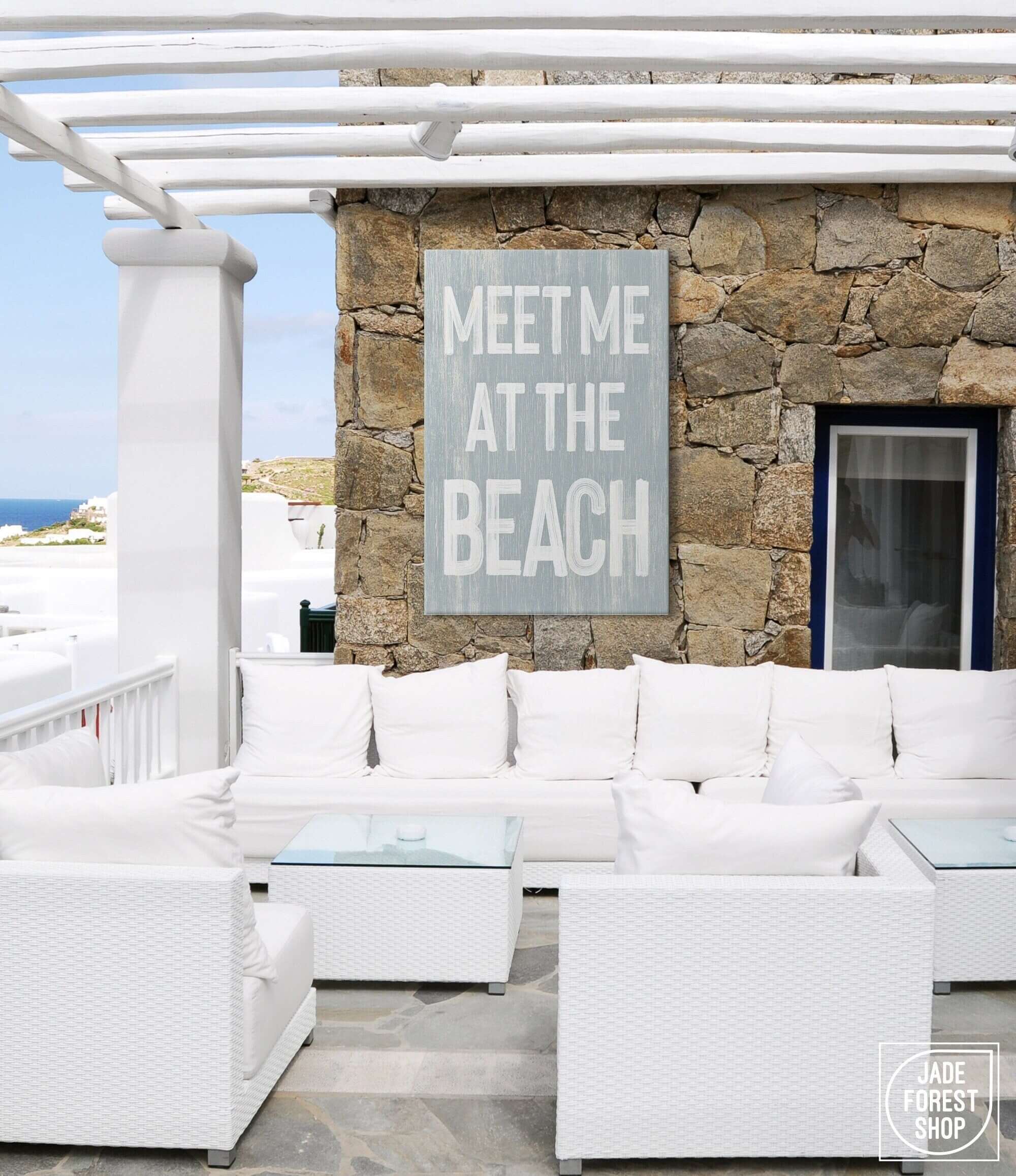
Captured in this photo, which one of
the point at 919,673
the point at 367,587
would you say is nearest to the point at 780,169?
the point at 919,673

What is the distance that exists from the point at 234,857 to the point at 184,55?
225 centimetres

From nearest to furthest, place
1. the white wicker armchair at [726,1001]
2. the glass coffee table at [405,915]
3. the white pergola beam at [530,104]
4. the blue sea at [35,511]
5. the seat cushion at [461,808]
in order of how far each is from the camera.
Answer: the white wicker armchair at [726,1001] → the glass coffee table at [405,915] → the white pergola beam at [530,104] → the seat cushion at [461,808] → the blue sea at [35,511]

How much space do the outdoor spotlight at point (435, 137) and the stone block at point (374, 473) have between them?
5.11ft

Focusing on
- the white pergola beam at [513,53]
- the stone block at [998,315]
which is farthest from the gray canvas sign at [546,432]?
the white pergola beam at [513,53]

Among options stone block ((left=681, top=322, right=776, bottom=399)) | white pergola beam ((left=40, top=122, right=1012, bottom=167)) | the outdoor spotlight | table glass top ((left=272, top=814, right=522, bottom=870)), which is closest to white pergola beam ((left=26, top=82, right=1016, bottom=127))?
the outdoor spotlight

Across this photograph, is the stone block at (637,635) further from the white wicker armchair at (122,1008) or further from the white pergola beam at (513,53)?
the white wicker armchair at (122,1008)

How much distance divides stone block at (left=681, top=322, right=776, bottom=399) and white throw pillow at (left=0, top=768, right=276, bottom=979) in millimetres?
3213

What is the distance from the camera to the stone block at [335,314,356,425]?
5.14 metres

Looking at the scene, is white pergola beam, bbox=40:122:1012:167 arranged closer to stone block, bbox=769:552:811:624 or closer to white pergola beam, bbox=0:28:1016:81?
white pergola beam, bbox=0:28:1016:81

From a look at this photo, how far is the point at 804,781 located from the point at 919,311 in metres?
2.85

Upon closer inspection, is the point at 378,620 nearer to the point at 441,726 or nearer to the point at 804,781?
the point at 441,726

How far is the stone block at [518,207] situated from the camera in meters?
5.07

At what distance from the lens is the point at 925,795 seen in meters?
4.42

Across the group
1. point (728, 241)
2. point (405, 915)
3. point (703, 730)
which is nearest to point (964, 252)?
point (728, 241)
